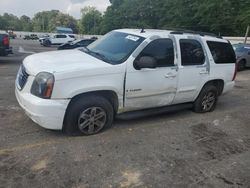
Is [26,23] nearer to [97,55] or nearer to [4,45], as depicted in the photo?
[4,45]

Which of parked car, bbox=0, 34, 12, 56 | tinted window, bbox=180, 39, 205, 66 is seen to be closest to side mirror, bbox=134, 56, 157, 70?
tinted window, bbox=180, 39, 205, 66

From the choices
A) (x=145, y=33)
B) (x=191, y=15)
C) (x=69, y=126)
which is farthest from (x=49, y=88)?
(x=191, y=15)

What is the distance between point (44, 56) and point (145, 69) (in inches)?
69.3

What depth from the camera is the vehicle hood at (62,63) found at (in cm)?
487

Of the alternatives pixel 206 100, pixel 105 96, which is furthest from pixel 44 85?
pixel 206 100

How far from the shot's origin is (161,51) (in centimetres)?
594

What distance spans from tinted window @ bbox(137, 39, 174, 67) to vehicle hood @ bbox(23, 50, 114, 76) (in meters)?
0.92

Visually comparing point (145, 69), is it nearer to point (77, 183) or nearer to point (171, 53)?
point (171, 53)

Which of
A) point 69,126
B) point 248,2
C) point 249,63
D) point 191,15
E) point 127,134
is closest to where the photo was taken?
point 69,126

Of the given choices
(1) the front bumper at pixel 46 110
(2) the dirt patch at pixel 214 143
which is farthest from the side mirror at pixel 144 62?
(2) the dirt patch at pixel 214 143

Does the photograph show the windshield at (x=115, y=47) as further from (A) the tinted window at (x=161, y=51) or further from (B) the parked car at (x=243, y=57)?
(B) the parked car at (x=243, y=57)

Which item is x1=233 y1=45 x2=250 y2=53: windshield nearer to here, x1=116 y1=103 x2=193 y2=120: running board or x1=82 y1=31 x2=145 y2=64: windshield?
x1=116 y1=103 x2=193 y2=120: running board

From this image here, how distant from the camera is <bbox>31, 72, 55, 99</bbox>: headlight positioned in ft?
15.4

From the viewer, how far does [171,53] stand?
19.9ft
